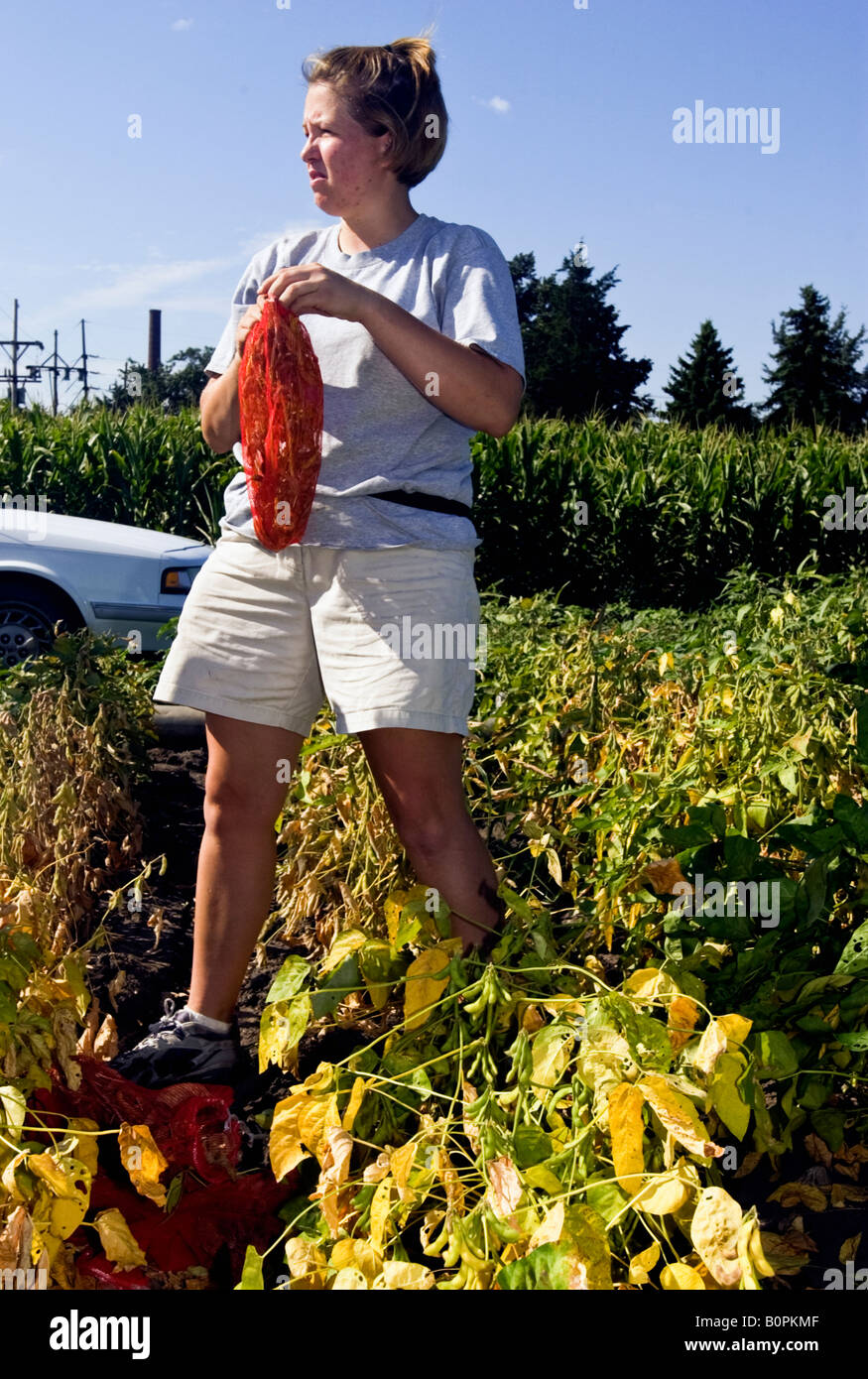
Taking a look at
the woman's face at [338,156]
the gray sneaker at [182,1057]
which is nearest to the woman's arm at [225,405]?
the woman's face at [338,156]

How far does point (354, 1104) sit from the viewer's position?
1.80 meters

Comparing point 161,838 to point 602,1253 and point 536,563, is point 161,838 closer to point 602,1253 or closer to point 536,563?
point 602,1253

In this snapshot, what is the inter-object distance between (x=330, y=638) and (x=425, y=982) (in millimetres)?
591

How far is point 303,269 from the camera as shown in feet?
6.27

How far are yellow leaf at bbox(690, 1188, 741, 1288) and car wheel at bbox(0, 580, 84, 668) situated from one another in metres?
5.23

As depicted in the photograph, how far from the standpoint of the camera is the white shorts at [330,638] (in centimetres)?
203

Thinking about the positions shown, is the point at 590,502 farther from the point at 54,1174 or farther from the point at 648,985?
the point at 54,1174

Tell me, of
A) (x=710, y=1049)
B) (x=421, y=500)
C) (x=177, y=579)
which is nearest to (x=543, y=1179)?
(x=710, y=1049)

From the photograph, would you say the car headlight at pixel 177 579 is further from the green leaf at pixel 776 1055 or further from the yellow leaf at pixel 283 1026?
the green leaf at pixel 776 1055

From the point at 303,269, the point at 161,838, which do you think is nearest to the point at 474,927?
the point at 303,269

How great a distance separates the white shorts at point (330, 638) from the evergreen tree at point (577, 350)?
179 feet
